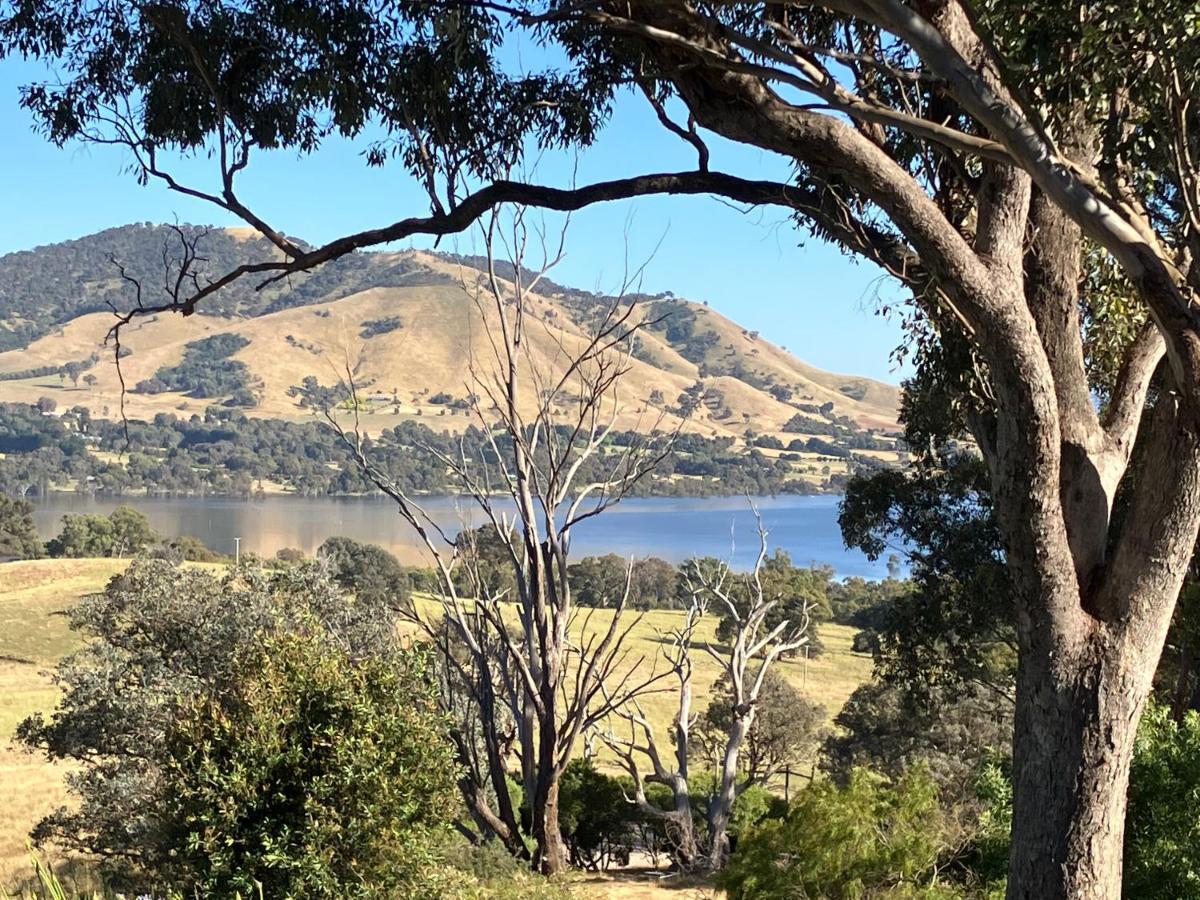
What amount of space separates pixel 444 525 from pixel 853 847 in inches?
2758

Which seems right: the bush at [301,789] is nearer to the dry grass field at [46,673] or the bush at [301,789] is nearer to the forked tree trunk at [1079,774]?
the forked tree trunk at [1079,774]

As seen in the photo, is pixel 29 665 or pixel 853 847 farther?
pixel 29 665

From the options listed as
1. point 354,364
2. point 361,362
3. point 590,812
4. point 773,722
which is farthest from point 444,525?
point 361,362

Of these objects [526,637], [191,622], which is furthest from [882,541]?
[191,622]

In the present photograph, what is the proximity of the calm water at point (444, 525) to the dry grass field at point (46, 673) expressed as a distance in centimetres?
2104

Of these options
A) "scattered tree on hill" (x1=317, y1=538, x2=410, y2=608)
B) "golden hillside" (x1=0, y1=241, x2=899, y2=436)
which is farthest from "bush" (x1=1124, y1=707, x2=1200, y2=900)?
"golden hillside" (x1=0, y1=241, x2=899, y2=436)

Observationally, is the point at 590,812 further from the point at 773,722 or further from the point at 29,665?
the point at 29,665

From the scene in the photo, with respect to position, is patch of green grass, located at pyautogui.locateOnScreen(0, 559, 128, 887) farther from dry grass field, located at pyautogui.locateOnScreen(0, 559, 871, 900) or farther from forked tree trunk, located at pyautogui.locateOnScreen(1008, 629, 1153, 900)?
forked tree trunk, located at pyautogui.locateOnScreen(1008, 629, 1153, 900)

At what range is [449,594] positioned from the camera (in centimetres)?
815

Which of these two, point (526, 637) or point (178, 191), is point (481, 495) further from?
point (178, 191)

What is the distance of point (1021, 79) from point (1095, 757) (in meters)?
2.36

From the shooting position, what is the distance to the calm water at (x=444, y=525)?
244 ft

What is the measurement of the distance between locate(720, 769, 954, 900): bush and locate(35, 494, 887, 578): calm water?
185ft

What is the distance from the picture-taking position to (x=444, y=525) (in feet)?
246
